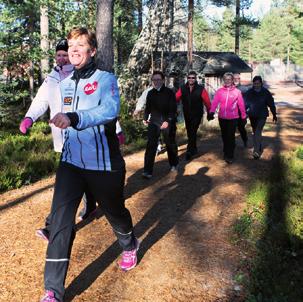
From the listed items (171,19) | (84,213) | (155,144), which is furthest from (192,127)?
(171,19)

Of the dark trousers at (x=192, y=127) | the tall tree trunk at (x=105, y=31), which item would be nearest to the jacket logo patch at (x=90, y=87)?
the dark trousers at (x=192, y=127)

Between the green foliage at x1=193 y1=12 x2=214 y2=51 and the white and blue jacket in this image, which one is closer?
the white and blue jacket

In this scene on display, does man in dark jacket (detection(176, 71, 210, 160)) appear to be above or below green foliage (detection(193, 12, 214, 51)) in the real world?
below

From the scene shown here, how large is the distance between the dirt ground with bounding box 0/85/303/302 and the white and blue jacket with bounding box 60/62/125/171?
1.35 meters

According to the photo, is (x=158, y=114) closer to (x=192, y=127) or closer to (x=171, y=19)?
(x=192, y=127)

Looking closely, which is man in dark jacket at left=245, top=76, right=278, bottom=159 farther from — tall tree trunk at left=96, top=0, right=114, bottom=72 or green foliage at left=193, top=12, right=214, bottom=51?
green foliage at left=193, top=12, right=214, bottom=51

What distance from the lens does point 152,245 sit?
4.93m

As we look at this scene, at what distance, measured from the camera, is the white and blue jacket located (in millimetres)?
3307

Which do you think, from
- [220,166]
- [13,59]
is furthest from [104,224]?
[13,59]

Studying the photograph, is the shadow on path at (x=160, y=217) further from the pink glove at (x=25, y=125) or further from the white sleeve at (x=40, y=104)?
the white sleeve at (x=40, y=104)

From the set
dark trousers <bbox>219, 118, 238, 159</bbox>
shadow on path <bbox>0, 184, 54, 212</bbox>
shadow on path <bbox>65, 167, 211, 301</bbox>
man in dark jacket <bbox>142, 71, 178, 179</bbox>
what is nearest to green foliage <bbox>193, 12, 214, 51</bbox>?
dark trousers <bbox>219, 118, 238, 159</bbox>

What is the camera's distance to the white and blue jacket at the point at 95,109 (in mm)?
3307

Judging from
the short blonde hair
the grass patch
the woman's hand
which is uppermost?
the short blonde hair

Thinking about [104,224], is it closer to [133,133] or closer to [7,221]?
[7,221]
